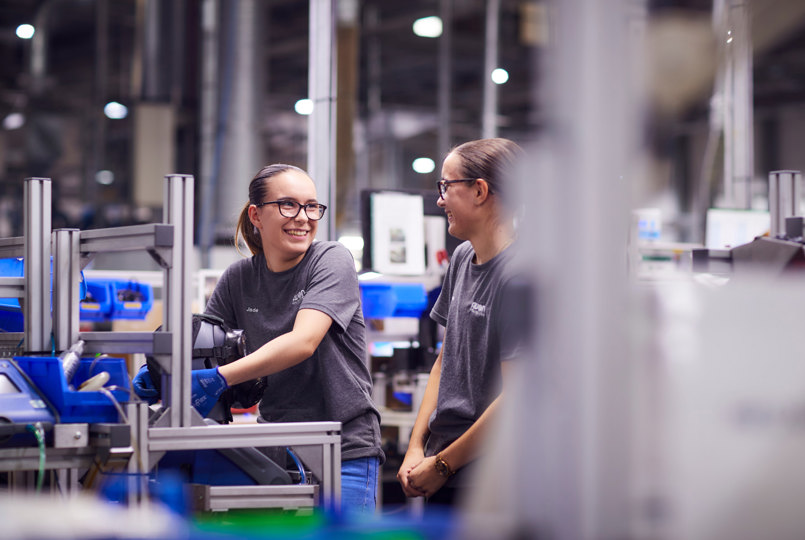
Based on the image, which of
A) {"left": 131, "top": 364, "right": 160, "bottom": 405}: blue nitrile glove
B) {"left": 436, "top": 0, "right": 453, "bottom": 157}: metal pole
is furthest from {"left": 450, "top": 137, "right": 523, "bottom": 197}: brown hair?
{"left": 436, "top": 0, "right": 453, "bottom": 157}: metal pole

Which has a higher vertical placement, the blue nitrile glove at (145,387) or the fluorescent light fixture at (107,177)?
the fluorescent light fixture at (107,177)

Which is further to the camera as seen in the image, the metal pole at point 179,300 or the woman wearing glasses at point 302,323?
the woman wearing glasses at point 302,323

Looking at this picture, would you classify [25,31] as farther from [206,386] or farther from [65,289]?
[206,386]

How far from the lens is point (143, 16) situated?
336 inches

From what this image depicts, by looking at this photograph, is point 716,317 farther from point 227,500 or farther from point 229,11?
A: point 229,11

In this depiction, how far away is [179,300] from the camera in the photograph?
173 centimetres

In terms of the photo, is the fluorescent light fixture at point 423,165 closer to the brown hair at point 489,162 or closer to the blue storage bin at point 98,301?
the blue storage bin at point 98,301

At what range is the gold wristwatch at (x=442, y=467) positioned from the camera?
78.2 inches

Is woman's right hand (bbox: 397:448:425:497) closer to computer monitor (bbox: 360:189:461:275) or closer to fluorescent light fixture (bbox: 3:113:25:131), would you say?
computer monitor (bbox: 360:189:461:275)

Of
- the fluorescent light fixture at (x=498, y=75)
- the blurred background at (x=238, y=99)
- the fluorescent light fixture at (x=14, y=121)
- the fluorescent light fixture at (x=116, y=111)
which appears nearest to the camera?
the blurred background at (x=238, y=99)

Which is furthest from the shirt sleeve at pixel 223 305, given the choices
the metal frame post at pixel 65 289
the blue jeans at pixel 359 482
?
the blue jeans at pixel 359 482

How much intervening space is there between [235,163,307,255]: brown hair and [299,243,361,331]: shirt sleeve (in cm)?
23

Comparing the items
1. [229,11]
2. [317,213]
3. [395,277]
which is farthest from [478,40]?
[317,213]

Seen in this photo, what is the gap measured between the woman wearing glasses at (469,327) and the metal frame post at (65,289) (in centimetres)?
84
